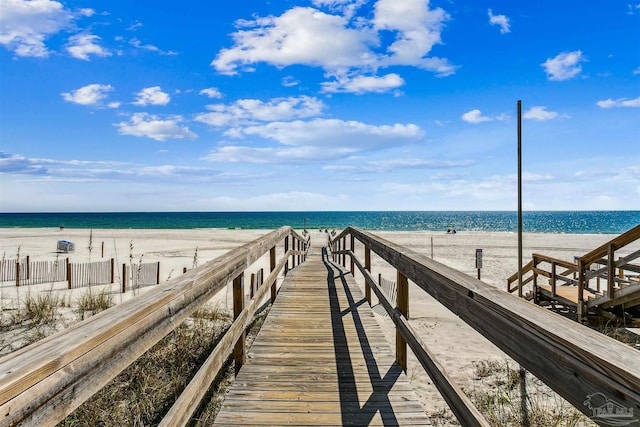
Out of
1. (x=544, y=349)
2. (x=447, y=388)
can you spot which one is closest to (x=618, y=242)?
(x=447, y=388)

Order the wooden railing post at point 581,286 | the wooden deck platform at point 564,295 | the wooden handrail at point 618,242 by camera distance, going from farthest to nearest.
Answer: the wooden deck platform at point 564,295 → the wooden railing post at point 581,286 → the wooden handrail at point 618,242

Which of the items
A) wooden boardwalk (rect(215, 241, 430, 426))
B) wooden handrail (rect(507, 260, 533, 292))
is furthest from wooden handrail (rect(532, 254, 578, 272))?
wooden boardwalk (rect(215, 241, 430, 426))

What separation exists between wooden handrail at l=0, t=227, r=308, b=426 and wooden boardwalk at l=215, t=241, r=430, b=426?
3.97 feet

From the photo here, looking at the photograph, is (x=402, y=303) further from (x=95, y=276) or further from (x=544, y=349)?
(x=95, y=276)

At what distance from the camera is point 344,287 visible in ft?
22.6

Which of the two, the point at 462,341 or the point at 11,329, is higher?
the point at 11,329

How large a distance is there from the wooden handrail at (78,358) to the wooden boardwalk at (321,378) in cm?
121

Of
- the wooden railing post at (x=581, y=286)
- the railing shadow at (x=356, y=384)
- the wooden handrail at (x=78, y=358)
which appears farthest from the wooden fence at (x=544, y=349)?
the wooden railing post at (x=581, y=286)

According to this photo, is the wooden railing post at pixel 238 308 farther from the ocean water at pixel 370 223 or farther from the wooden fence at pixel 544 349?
the ocean water at pixel 370 223

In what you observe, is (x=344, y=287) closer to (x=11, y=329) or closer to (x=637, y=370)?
(x=11, y=329)

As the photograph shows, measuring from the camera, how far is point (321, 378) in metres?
3.11

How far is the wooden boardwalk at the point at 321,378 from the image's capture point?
2.54 metres

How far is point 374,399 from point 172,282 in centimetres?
174

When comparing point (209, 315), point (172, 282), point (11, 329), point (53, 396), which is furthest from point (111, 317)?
point (11, 329)
